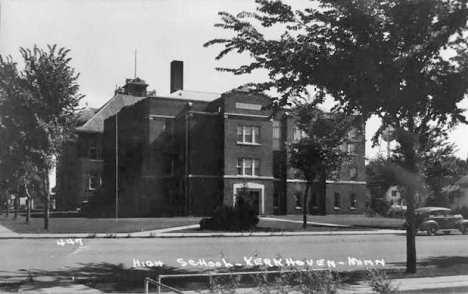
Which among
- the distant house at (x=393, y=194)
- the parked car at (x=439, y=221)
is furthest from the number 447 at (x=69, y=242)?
the parked car at (x=439, y=221)

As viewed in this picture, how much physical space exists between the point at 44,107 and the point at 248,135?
18258mm

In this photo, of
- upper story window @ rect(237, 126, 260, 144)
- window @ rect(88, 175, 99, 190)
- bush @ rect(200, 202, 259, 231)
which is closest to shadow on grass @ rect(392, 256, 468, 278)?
bush @ rect(200, 202, 259, 231)

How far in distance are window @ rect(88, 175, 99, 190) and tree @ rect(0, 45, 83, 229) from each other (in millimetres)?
25012

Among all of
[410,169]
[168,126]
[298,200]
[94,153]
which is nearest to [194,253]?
[410,169]

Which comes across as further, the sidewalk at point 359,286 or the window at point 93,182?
the window at point 93,182

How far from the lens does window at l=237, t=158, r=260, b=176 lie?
124 feet

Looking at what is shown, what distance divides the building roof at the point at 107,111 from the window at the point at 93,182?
14.9 feet

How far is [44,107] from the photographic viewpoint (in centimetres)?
2233

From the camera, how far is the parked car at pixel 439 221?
27094 mm

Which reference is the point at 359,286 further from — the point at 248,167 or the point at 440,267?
the point at 248,167

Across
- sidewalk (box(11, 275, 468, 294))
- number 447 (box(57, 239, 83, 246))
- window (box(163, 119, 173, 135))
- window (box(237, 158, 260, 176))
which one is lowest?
number 447 (box(57, 239, 83, 246))

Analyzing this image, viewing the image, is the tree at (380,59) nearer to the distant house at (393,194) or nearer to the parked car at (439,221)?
the distant house at (393,194)

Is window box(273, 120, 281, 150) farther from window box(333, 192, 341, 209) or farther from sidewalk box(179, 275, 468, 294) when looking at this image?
sidewalk box(179, 275, 468, 294)

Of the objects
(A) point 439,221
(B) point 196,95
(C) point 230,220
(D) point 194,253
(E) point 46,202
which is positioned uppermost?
(B) point 196,95
